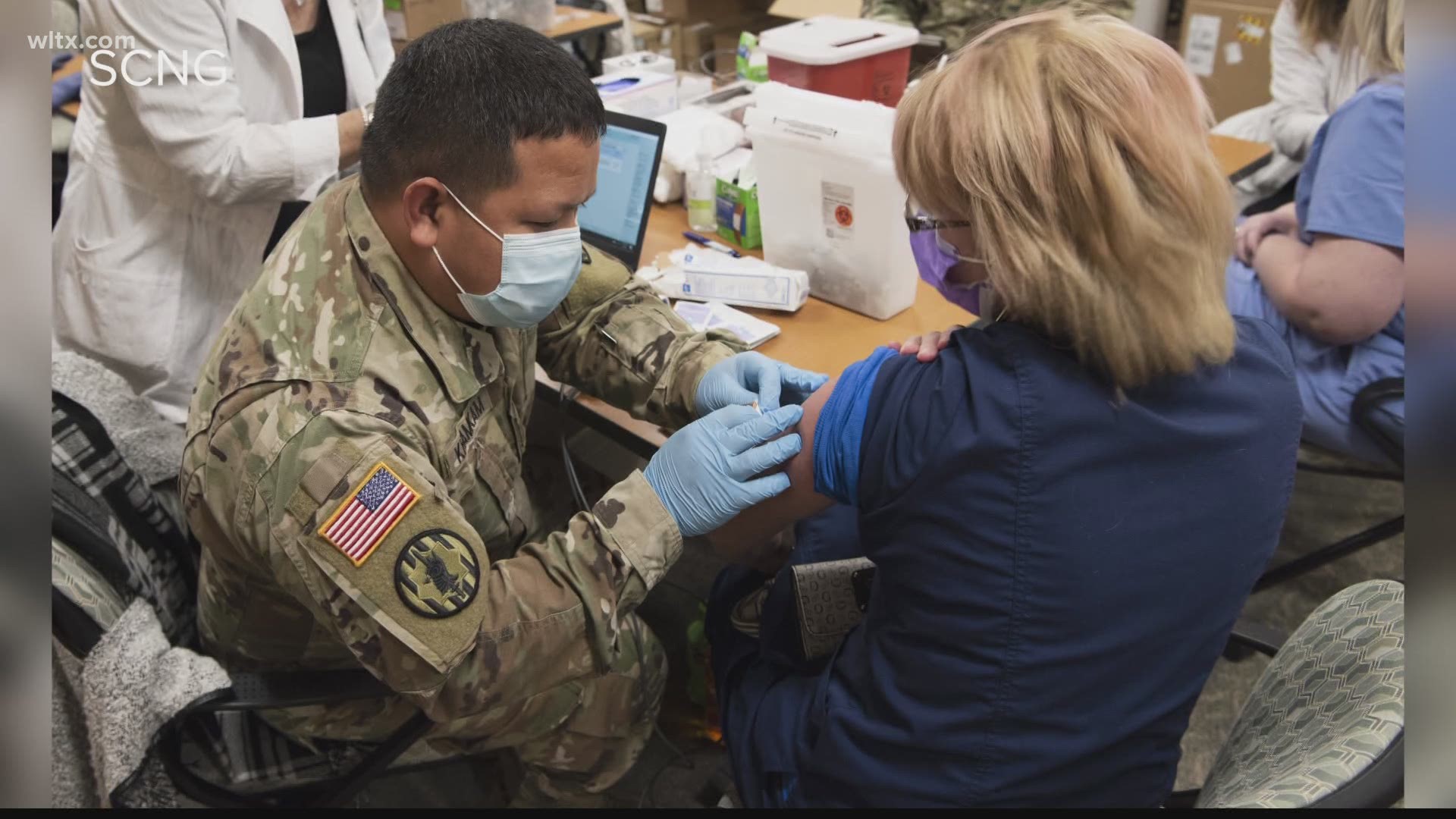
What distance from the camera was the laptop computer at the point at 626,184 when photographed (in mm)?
1939

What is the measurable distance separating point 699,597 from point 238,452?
4.64 feet

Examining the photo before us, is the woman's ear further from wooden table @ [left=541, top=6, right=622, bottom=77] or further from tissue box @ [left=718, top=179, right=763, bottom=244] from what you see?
wooden table @ [left=541, top=6, right=622, bottom=77]

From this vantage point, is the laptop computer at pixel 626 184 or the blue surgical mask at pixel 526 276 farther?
the laptop computer at pixel 626 184

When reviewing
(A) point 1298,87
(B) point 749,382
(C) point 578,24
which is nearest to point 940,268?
(B) point 749,382

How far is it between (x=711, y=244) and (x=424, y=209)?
1002 millimetres

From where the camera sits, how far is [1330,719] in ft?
3.38

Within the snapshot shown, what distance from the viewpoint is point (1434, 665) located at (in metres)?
0.80

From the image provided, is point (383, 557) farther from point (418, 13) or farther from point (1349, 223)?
point (418, 13)

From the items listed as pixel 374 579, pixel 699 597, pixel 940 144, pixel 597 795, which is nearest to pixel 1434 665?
pixel 940 144

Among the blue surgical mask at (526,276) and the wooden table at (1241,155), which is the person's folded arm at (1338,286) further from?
the blue surgical mask at (526,276)

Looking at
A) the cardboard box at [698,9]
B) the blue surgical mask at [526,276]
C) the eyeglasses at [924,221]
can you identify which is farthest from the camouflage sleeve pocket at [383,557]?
the cardboard box at [698,9]

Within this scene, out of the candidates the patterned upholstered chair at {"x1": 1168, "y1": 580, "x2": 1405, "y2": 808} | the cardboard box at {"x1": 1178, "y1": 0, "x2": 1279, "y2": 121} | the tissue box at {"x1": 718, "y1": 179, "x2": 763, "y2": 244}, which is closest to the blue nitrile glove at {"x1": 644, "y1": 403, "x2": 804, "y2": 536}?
the patterned upholstered chair at {"x1": 1168, "y1": 580, "x2": 1405, "y2": 808}

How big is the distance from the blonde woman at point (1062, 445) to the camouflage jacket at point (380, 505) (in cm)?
37

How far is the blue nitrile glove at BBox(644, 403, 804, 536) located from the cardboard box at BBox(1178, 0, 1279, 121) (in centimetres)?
331
